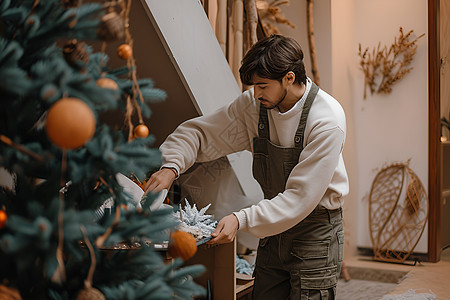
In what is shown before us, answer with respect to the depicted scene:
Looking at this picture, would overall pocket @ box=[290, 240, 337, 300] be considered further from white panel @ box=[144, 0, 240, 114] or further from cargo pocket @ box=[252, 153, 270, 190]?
white panel @ box=[144, 0, 240, 114]

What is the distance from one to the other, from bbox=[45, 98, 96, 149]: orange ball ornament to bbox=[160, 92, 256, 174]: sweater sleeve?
1210 mm

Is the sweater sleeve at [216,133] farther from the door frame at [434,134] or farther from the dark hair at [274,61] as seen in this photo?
the door frame at [434,134]

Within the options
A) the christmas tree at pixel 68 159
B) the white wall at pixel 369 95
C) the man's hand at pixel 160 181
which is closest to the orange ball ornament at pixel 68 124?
the christmas tree at pixel 68 159

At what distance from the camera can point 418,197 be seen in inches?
155

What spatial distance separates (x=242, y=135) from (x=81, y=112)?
135 cm

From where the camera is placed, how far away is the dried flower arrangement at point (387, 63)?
4.05 m

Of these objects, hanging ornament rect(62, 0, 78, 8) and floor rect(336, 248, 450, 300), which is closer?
hanging ornament rect(62, 0, 78, 8)

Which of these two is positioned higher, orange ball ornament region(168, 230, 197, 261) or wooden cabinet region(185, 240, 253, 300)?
orange ball ornament region(168, 230, 197, 261)

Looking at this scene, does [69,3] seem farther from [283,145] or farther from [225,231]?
[283,145]

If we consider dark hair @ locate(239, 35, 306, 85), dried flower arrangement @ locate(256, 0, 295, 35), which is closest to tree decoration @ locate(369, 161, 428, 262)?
dried flower arrangement @ locate(256, 0, 295, 35)

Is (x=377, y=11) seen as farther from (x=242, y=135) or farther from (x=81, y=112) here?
(x=81, y=112)

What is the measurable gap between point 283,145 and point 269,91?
0.22 meters

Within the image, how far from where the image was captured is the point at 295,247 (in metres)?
1.79

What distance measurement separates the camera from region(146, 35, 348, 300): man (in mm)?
1657
